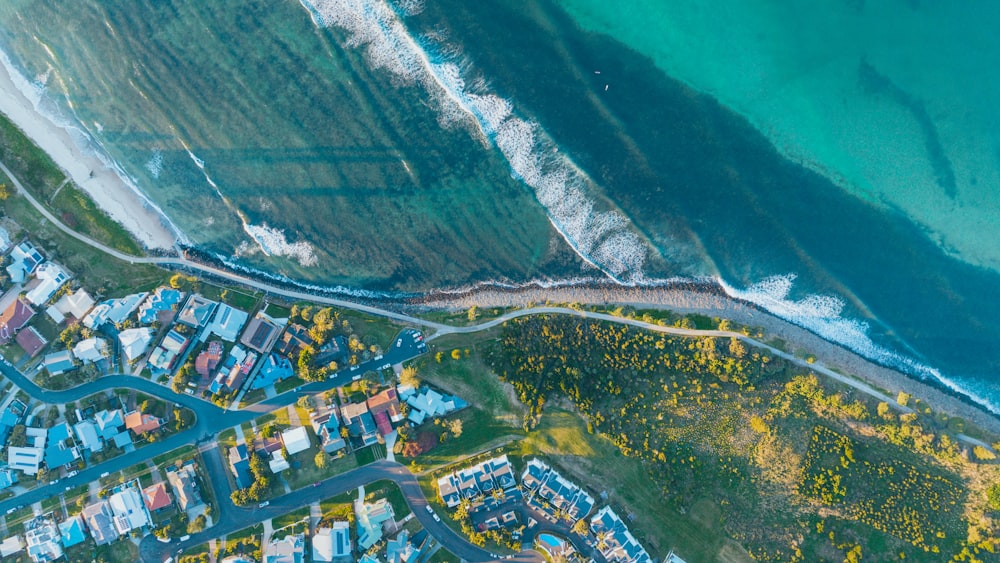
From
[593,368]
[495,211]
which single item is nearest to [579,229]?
[495,211]

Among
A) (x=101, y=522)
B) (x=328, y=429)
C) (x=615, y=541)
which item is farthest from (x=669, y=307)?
(x=101, y=522)

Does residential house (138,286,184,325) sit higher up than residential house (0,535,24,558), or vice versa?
residential house (138,286,184,325)

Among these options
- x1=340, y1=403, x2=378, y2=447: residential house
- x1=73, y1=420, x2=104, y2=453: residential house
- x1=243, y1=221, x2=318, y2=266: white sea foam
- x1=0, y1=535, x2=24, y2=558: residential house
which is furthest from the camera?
x1=243, y1=221, x2=318, y2=266: white sea foam

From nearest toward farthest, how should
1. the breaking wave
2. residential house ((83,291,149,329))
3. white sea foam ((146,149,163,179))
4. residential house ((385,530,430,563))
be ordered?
residential house ((385,530,430,563)), residential house ((83,291,149,329)), the breaking wave, white sea foam ((146,149,163,179))

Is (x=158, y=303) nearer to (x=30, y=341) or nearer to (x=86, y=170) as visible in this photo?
(x=30, y=341)

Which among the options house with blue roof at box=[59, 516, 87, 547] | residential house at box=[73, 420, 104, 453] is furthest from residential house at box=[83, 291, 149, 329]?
house with blue roof at box=[59, 516, 87, 547]

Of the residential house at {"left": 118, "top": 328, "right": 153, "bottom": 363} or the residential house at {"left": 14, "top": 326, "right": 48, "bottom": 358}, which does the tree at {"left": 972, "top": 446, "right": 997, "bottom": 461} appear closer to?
the residential house at {"left": 118, "top": 328, "right": 153, "bottom": 363}

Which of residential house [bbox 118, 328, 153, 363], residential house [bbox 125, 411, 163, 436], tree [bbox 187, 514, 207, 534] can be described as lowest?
tree [bbox 187, 514, 207, 534]
